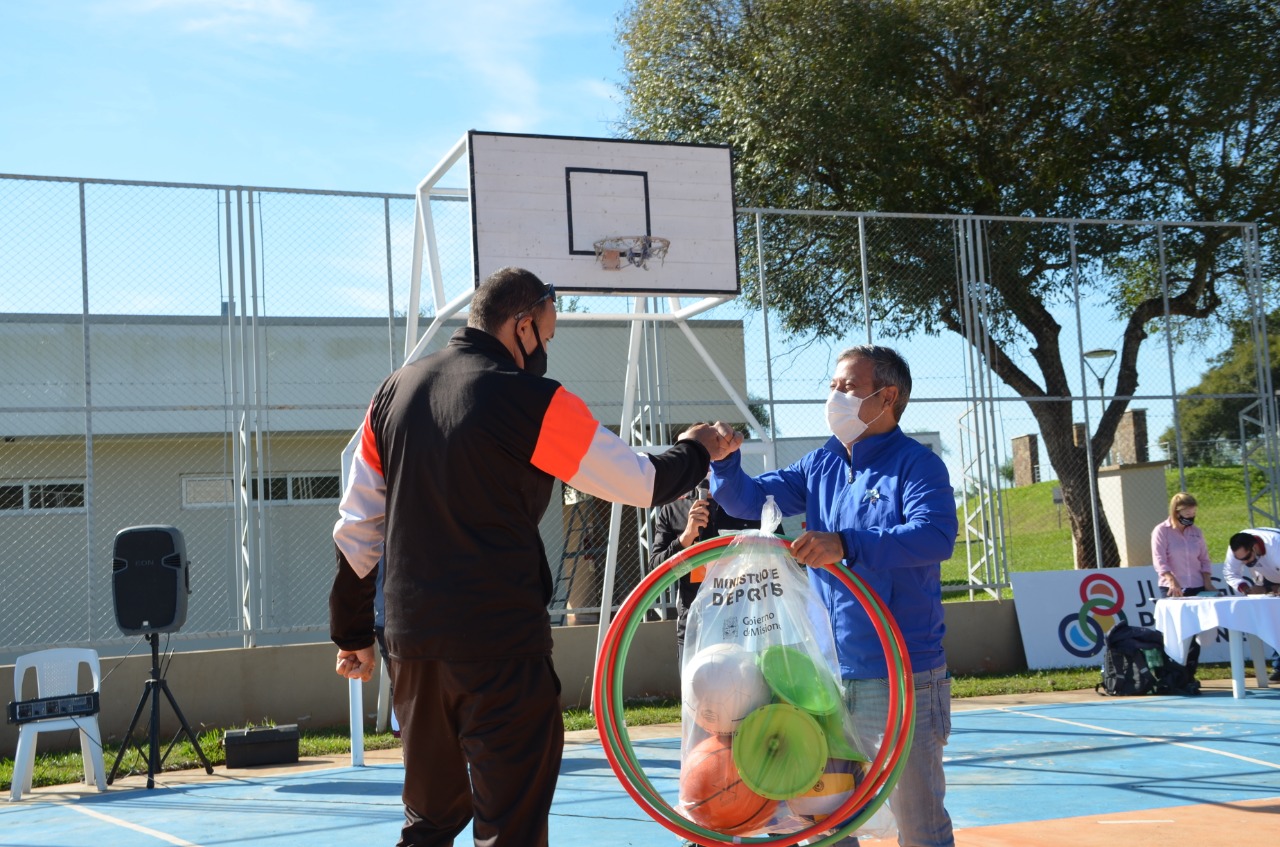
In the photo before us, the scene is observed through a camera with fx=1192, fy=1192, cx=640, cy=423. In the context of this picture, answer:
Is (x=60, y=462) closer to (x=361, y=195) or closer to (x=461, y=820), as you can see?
(x=361, y=195)

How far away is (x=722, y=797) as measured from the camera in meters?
3.03

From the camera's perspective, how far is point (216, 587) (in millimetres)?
14727

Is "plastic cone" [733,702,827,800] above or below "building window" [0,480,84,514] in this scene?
below

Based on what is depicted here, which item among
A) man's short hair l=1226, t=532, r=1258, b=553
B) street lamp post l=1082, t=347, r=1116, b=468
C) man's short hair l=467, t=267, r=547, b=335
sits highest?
street lamp post l=1082, t=347, r=1116, b=468

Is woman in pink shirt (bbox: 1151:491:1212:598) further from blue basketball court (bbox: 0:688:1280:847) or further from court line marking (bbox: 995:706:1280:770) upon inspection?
court line marking (bbox: 995:706:1280:770)

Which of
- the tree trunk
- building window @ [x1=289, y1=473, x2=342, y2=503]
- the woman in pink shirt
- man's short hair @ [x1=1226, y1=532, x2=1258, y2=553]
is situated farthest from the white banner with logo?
building window @ [x1=289, y1=473, x2=342, y2=503]

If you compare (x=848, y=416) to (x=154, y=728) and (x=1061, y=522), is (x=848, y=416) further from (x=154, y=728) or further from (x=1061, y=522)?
(x=1061, y=522)

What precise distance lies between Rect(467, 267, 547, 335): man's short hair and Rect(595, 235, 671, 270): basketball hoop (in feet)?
18.7

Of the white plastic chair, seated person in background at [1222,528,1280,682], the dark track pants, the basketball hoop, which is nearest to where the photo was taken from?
the dark track pants

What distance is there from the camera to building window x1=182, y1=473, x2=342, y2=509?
14.4 m

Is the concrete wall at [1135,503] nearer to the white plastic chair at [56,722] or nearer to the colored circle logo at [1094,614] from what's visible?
the colored circle logo at [1094,614]

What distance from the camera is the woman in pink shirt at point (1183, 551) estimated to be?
37.6 ft

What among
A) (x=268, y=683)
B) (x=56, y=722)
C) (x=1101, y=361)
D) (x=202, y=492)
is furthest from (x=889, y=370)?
(x=202, y=492)

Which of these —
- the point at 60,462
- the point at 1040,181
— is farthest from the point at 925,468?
the point at 1040,181
